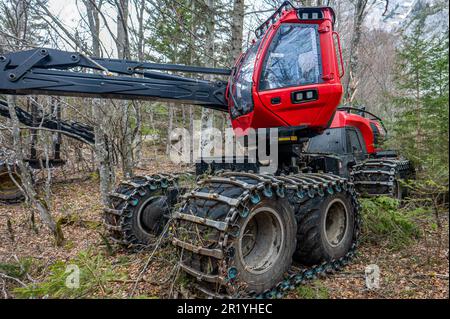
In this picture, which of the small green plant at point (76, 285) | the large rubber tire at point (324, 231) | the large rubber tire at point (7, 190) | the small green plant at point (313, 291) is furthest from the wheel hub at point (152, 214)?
the large rubber tire at point (7, 190)

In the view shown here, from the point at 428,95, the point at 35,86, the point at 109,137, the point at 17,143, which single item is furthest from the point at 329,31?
the point at 17,143

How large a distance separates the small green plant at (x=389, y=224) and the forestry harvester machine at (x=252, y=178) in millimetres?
695

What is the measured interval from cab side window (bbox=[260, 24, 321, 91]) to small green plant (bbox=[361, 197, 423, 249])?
2085mm

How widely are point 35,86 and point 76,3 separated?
4.45 meters

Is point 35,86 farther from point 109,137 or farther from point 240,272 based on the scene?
point 109,137

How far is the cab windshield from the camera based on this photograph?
12.9 feet

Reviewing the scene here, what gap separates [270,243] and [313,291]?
604 millimetres

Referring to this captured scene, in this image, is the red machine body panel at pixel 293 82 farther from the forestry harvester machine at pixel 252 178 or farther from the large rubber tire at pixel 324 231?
the large rubber tire at pixel 324 231

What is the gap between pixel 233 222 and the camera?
2.71 metres

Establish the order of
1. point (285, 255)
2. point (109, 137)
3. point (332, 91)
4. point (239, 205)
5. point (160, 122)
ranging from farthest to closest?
point (160, 122), point (109, 137), point (332, 91), point (285, 255), point (239, 205)

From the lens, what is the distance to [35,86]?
3.22 meters

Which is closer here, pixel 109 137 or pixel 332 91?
pixel 332 91

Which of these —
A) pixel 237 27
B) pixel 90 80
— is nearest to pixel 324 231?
pixel 90 80

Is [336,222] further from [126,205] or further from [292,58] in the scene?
[126,205]
